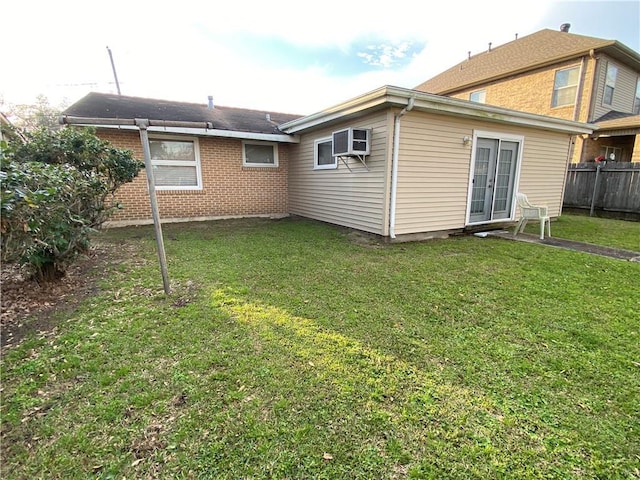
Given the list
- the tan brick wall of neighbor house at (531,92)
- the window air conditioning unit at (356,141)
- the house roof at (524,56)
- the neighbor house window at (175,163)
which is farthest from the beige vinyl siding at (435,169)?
the house roof at (524,56)

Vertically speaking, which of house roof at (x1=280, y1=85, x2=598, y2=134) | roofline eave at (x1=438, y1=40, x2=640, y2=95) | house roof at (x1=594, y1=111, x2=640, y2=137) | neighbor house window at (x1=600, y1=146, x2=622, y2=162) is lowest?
neighbor house window at (x1=600, y1=146, x2=622, y2=162)

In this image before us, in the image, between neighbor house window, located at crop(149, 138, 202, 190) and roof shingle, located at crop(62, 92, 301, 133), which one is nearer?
roof shingle, located at crop(62, 92, 301, 133)

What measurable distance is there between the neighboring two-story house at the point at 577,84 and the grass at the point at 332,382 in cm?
1168

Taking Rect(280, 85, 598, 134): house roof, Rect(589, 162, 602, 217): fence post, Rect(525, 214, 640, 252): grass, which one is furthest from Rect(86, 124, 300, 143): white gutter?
Rect(589, 162, 602, 217): fence post

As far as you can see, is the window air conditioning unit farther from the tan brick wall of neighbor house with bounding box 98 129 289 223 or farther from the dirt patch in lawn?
the dirt patch in lawn

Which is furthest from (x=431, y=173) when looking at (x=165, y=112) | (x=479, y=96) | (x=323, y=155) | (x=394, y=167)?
(x=479, y=96)

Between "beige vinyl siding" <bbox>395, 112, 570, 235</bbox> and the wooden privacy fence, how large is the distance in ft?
14.1

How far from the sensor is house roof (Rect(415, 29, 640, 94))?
12.0 m

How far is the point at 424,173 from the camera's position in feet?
20.8

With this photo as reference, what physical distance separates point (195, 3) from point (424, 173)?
6.30m

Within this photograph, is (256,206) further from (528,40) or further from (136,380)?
(528,40)

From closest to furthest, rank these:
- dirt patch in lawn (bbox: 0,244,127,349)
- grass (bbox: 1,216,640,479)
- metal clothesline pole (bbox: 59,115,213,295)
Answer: grass (bbox: 1,216,640,479), dirt patch in lawn (bbox: 0,244,127,349), metal clothesline pole (bbox: 59,115,213,295)

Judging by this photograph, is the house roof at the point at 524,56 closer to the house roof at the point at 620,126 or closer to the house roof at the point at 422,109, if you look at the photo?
the house roof at the point at 620,126

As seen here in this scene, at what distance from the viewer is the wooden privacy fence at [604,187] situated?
9430 millimetres
